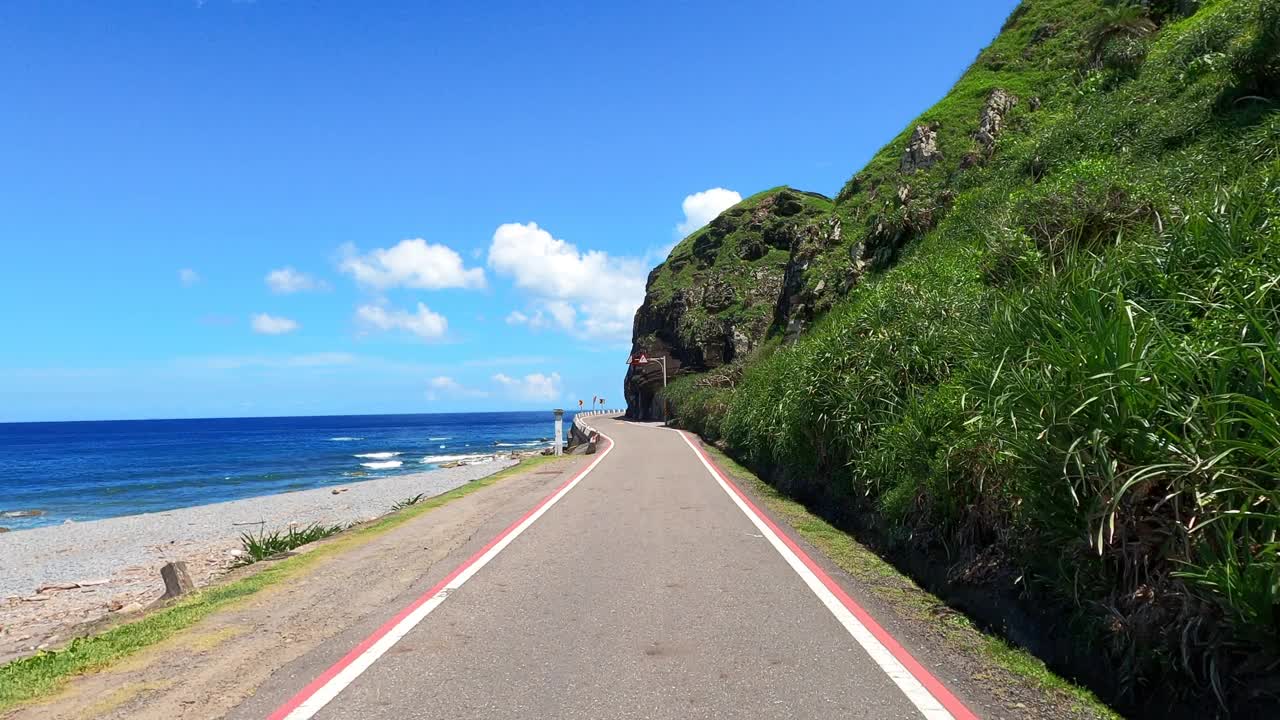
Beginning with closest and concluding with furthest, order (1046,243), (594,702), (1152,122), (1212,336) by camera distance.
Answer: (594,702)
(1212,336)
(1046,243)
(1152,122)

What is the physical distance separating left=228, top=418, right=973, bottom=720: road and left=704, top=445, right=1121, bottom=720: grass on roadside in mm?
444

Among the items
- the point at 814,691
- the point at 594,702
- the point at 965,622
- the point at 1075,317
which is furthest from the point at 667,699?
the point at 1075,317

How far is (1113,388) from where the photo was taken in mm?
4434

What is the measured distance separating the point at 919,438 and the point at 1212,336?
3593 mm

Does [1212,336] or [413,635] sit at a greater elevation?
[1212,336]

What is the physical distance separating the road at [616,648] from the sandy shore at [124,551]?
4.33 meters

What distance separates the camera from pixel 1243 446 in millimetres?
3588

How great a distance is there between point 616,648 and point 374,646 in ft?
5.85

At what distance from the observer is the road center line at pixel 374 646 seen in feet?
13.2

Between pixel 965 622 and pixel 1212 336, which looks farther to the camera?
pixel 965 622

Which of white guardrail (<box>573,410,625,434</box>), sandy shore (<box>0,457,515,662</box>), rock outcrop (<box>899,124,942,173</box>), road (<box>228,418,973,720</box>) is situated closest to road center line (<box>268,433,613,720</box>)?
road (<box>228,418,973,720</box>)

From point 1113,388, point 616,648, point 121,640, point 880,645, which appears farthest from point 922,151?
point 121,640

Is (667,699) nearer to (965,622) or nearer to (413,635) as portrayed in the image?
(413,635)

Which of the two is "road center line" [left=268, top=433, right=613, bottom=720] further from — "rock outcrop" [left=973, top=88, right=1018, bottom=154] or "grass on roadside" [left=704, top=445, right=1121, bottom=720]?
"rock outcrop" [left=973, top=88, right=1018, bottom=154]
